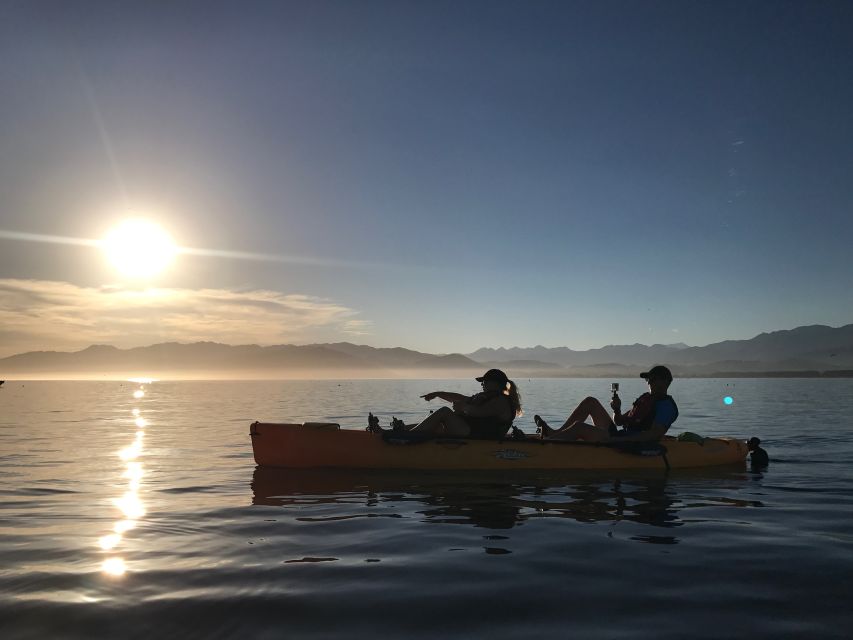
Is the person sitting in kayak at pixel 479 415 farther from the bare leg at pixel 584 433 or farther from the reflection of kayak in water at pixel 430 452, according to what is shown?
the bare leg at pixel 584 433

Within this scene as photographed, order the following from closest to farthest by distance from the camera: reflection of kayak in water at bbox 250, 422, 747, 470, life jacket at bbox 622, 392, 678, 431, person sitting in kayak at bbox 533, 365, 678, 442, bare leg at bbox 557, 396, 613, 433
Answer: reflection of kayak in water at bbox 250, 422, 747, 470
person sitting in kayak at bbox 533, 365, 678, 442
life jacket at bbox 622, 392, 678, 431
bare leg at bbox 557, 396, 613, 433

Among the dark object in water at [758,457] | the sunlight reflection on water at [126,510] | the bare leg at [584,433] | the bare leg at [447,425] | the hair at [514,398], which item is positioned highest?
the hair at [514,398]

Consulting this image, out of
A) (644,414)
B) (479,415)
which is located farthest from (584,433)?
(479,415)

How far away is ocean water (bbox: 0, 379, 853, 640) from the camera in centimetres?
467

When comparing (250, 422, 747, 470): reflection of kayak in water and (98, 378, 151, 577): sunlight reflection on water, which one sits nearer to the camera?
(98, 378, 151, 577): sunlight reflection on water

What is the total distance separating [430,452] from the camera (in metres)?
12.5

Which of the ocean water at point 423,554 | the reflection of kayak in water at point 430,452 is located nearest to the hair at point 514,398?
the reflection of kayak in water at point 430,452

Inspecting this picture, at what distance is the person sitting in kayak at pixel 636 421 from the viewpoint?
12820mm

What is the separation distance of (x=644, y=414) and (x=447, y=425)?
4332mm

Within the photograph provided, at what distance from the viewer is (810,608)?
499cm

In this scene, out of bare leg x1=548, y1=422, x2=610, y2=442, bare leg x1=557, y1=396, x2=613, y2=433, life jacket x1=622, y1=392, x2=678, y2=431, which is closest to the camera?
life jacket x1=622, y1=392, x2=678, y2=431

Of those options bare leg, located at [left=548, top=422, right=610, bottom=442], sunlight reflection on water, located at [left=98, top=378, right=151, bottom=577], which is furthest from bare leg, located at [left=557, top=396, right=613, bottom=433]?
sunlight reflection on water, located at [left=98, top=378, right=151, bottom=577]

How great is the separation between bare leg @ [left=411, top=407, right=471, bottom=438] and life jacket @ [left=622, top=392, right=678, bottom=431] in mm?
3725

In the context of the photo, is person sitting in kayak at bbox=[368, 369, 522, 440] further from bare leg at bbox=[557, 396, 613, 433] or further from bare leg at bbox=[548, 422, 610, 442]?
bare leg at bbox=[557, 396, 613, 433]
